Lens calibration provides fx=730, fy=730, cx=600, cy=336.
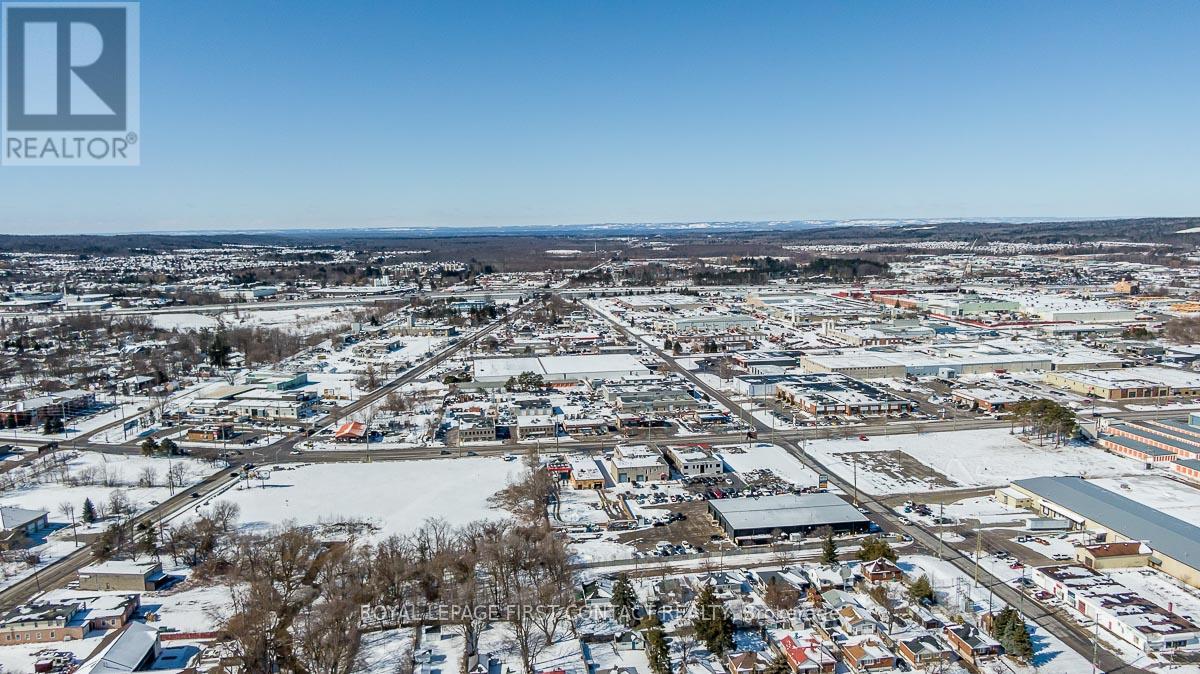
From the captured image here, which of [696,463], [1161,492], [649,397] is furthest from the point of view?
[649,397]

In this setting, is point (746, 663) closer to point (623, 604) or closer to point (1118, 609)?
point (623, 604)

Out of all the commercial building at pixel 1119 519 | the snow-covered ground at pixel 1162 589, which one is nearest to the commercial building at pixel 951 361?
the commercial building at pixel 1119 519

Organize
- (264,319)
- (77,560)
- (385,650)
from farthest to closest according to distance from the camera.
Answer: (264,319) → (77,560) → (385,650)

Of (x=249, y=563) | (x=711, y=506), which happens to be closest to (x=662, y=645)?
(x=711, y=506)

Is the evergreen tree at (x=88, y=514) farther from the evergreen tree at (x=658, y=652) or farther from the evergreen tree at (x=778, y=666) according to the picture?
the evergreen tree at (x=778, y=666)

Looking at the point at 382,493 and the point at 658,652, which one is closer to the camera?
the point at 658,652

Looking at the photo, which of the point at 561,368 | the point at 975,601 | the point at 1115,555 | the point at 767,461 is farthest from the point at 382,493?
the point at 1115,555

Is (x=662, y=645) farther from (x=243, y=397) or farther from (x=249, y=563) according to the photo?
(x=243, y=397)

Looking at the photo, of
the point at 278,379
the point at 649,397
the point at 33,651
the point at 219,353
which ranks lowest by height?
the point at 33,651
